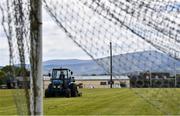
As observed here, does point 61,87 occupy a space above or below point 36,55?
Result: below

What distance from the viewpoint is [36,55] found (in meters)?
6.81

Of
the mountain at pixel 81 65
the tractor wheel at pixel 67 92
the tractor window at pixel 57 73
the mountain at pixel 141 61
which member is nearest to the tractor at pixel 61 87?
the tractor wheel at pixel 67 92

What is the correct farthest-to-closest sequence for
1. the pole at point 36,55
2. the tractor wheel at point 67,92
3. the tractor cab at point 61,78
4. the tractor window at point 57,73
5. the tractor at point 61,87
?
the tractor window at point 57,73 → the tractor cab at point 61,78 → the tractor at point 61,87 → the tractor wheel at point 67,92 → the pole at point 36,55

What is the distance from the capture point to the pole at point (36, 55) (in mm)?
6793

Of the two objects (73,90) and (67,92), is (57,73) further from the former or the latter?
(67,92)

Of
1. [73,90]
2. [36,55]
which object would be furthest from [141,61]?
[73,90]

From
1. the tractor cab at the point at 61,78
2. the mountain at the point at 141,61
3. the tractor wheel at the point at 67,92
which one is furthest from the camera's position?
the tractor cab at the point at 61,78

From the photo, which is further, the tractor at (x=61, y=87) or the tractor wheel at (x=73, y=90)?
the tractor wheel at (x=73, y=90)

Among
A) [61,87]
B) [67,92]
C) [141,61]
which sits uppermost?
[141,61]

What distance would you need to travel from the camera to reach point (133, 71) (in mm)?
7055

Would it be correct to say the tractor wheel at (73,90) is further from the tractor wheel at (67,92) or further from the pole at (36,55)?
the pole at (36,55)

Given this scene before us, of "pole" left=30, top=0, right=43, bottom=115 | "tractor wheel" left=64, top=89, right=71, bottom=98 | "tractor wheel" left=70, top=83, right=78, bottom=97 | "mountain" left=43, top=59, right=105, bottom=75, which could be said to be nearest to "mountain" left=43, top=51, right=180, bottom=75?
"mountain" left=43, top=59, right=105, bottom=75

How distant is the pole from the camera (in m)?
6.79

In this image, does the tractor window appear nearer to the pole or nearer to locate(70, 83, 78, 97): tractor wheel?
locate(70, 83, 78, 97): tractor wheel
